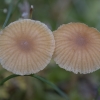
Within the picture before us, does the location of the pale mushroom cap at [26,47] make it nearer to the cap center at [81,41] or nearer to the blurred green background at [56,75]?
the cap center at [81,41]

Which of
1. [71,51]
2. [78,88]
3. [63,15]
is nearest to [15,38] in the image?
[71,51]

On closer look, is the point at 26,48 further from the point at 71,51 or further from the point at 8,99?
the point at 8,99

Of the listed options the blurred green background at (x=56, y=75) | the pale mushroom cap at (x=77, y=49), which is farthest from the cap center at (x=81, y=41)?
the blurred green background at (x=56, y=75)

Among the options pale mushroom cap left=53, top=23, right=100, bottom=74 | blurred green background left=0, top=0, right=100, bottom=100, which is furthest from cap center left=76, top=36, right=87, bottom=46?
blurred green background left=0, top=0, right=100, bottom=100

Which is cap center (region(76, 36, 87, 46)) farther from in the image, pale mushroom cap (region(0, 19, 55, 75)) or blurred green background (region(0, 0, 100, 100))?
blurred green background (region(0, 0, 100, 100))

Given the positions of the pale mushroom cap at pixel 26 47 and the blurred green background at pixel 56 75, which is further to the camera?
the blurred green background at pixel 56 75

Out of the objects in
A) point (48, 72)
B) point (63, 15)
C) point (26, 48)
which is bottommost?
point (48, 72)
